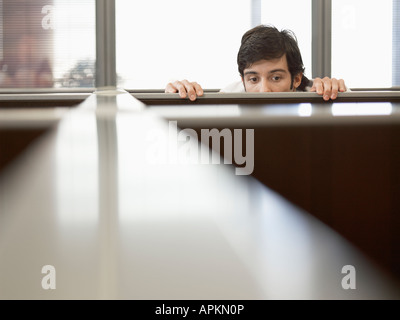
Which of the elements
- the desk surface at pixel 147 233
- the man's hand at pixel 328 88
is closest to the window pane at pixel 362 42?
the man's hand at pixel 328 88

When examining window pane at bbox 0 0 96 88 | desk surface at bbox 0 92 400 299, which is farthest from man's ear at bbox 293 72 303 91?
window pane at bbox 0 0 96 88

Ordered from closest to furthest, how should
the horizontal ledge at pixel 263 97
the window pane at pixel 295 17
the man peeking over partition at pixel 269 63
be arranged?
the horizontal ledge at pixel 263 97 → the man peeking over partition at pixel 269 63 → the window pane at pixel 295 17

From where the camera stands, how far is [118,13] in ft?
8.77

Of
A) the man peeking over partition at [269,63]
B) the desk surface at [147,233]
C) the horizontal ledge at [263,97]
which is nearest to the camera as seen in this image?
the desk surface at [147,233]

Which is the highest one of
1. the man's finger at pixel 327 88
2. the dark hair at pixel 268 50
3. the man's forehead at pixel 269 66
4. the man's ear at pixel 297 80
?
the dark hair at pixel 268 50

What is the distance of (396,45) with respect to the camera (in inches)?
111

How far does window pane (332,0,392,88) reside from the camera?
9.04ft

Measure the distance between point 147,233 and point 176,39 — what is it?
107 inches

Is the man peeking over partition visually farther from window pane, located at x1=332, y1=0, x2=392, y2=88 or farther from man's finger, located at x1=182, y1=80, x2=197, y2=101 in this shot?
window pane, located at x1=332, y1=0, x2=392, y2=88

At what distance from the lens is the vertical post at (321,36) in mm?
2729

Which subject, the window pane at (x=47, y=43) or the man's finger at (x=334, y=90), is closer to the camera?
the man's finger at (x=334, y=90)

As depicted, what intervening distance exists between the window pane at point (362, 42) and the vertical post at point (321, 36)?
31mm

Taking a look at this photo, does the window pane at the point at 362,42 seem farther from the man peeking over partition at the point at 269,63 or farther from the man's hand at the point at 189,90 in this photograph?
the man's hand at the point at 189,90
